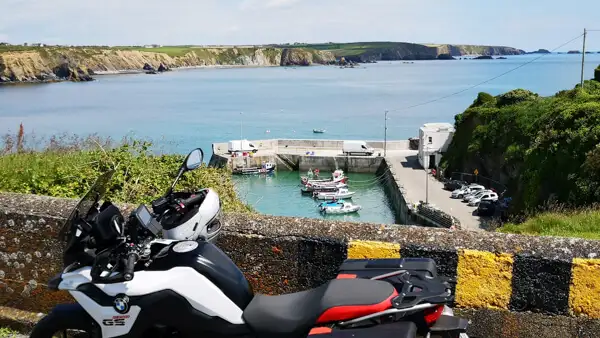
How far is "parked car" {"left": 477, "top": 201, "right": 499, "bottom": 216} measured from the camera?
139 ft

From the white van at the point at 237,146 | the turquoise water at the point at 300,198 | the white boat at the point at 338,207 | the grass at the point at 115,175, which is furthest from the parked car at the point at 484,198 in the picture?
the grass at the point at 115,175

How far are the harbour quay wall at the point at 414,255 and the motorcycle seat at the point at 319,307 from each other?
1.36 metres

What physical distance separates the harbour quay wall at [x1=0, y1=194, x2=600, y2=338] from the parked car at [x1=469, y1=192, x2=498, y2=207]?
42780 millimetres

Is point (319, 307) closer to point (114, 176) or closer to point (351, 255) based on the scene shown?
point (351, 255)

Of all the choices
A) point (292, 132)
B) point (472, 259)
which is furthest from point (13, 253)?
point (292, 132)

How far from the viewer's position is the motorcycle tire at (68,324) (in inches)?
128

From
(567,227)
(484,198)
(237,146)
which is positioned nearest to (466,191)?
(484,198)

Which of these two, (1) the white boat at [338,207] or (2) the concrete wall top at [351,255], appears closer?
(2) the concrete wall top at [351,255]

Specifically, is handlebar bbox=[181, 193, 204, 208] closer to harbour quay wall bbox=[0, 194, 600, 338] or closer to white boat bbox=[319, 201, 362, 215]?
harbour quay wall bbox=[0, 194, 600, 338]

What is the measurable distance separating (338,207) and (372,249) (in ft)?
157

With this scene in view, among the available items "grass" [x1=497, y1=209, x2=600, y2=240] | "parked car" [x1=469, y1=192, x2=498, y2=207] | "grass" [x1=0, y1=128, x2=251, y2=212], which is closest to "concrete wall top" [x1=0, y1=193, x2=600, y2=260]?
"grass" [x1=0, y1=128, x2=251, y2=212]

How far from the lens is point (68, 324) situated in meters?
3.34

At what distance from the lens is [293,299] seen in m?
3.10

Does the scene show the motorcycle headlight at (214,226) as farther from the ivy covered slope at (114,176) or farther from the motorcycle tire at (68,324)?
the ivy covered slope at (114,176)
